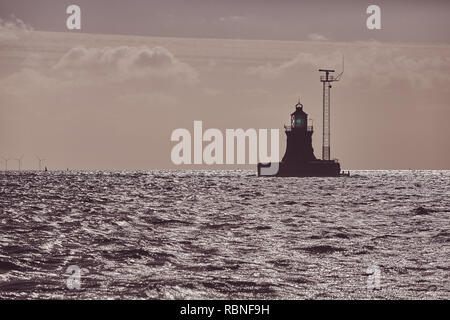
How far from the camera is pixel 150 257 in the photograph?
1975 cm

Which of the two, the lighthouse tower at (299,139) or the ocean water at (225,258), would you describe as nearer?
the ocean water at (225,258)

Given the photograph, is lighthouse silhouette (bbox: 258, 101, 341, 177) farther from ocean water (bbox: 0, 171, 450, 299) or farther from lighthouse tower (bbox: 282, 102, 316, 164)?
ocean water (bbox: 0, 171, 450, 299)

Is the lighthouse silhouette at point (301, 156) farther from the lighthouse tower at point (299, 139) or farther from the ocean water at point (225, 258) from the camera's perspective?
the ocean water at point (225, 258)

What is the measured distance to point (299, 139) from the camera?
4491 inches

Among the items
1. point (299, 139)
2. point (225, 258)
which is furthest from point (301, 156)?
point (225, 258)

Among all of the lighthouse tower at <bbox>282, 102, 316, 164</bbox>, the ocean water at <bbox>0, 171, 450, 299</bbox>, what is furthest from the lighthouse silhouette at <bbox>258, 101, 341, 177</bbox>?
the ocean water at <bbox>0, 171, 450, 299</bbox>

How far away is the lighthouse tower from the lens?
112 metres

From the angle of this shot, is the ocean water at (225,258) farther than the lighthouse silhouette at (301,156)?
No

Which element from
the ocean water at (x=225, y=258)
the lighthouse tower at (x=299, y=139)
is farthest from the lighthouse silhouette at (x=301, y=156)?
the ocean water at (x=225, y=258)

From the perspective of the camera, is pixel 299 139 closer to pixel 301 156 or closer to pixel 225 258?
pixel 301 156

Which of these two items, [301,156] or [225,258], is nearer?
[225,258]

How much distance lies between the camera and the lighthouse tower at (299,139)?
112m
